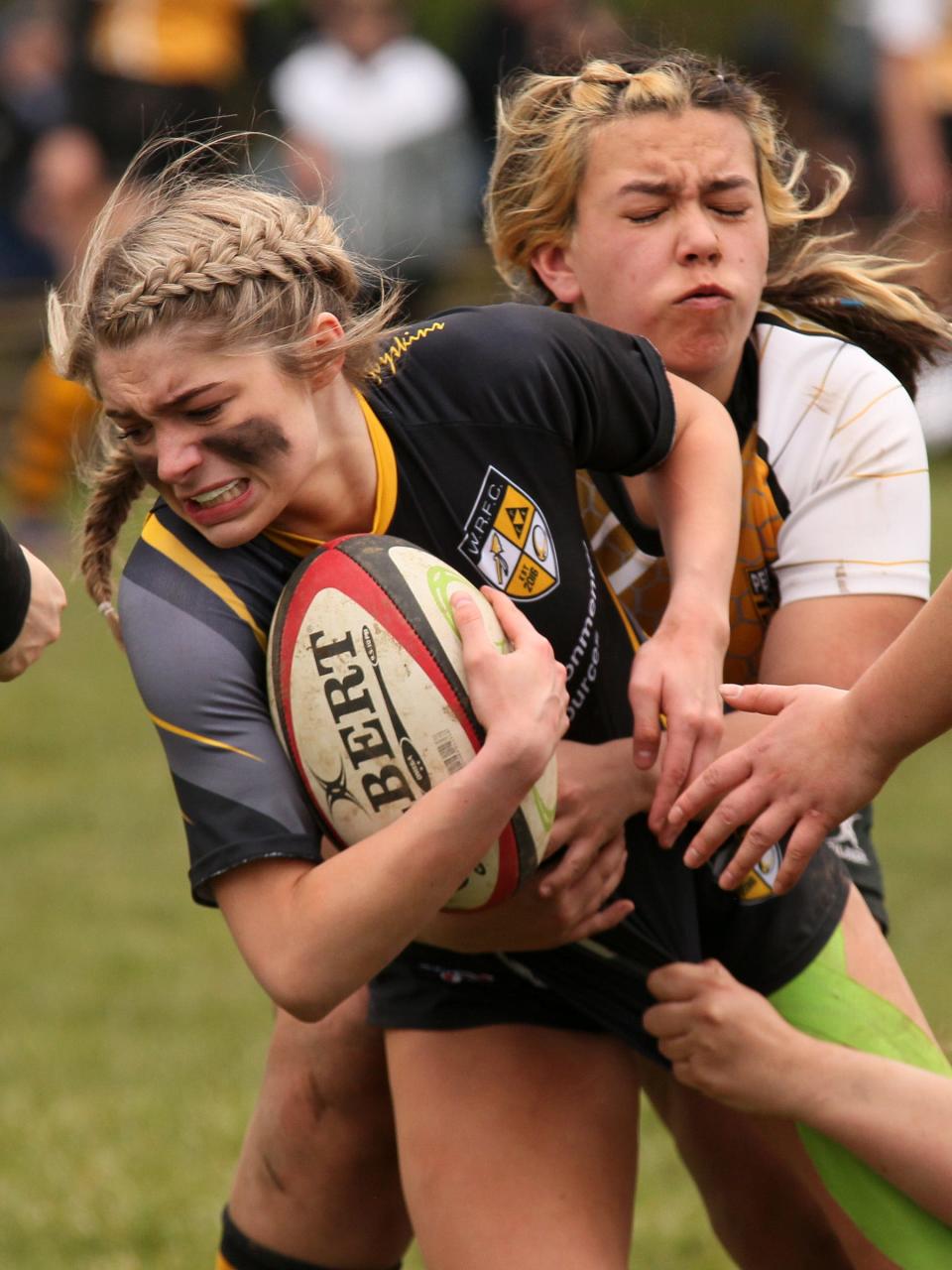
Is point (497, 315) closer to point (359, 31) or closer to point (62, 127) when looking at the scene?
point (359, 31)

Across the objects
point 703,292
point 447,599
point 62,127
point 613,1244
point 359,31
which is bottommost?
point 62,127

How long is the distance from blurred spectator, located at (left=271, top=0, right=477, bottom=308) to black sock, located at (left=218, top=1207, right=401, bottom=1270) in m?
8.94

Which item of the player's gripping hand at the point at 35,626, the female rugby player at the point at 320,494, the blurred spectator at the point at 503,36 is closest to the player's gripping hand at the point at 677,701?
the female rugby player at the point at 320,494

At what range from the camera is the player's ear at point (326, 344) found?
120 inches

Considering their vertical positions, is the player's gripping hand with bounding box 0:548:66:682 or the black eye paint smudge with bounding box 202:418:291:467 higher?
the black eye paint smudge with bounding box 202:418:291:467

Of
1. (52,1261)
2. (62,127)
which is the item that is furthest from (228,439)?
(62,127)

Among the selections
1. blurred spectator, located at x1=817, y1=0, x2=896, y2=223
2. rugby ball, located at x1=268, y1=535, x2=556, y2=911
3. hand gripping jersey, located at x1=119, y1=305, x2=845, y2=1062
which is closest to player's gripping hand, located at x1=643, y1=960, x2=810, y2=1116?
hand gripping jersey, located at x1=119, y1=305, x2=845, y2=1062

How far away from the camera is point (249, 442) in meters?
3.00

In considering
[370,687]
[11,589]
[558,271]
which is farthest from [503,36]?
[370,687]

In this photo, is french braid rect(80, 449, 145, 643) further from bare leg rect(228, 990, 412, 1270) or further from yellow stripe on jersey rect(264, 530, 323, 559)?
bare leg rect(228, 990, 412, 1270)

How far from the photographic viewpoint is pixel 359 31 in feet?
40.1

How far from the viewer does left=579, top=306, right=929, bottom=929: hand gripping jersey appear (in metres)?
3.43

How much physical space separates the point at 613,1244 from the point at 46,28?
12676mm

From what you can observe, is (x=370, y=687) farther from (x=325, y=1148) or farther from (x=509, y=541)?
(x=325, y=1148)
